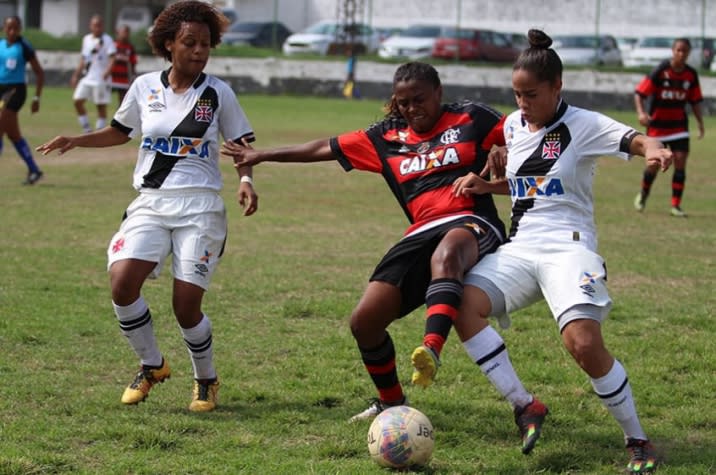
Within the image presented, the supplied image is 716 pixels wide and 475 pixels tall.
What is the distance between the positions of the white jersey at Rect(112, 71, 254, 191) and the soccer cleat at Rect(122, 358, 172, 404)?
99 centimetres

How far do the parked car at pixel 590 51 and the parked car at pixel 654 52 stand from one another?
0.63m

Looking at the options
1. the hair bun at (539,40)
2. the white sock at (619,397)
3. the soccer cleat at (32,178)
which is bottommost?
the soccer cleat at (32,178)

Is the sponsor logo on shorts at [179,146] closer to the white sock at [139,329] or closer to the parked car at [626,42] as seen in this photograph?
the white sock at [139,329]

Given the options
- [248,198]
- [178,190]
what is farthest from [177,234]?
[248,198]

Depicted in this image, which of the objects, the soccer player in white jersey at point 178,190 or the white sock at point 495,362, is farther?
the soccer player in white jersey at point 178,190

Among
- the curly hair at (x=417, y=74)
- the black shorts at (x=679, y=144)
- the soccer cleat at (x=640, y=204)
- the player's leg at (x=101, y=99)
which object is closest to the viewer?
the curly hair at (x=417, y=74)

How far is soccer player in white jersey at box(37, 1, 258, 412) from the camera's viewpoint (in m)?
5.79

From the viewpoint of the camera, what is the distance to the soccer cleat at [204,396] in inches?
230

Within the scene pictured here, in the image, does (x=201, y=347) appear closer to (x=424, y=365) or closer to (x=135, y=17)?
(x=424, y=365)

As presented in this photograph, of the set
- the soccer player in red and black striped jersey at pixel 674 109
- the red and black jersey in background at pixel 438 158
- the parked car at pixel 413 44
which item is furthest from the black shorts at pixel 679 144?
the parked car at pixel 413 44

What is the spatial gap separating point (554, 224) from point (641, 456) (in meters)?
1.09

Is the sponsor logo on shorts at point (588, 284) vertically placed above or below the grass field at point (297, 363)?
above

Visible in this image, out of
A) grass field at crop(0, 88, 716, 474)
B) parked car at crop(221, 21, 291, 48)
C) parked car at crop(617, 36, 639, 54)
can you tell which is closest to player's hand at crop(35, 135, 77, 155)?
grass field at crop(0, 88, 716, 474)

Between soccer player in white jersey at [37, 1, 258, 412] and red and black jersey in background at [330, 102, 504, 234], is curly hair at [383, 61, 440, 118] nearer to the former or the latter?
red and black jersey in background at [330, 102, 504, 234]
